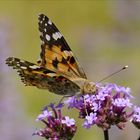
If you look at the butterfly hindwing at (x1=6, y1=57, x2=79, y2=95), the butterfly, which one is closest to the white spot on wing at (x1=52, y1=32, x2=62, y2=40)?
the butterfly

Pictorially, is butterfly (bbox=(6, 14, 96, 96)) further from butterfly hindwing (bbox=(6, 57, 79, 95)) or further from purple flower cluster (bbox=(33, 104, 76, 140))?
purple flower cluster (bbox=(33, 104, 76, 140))

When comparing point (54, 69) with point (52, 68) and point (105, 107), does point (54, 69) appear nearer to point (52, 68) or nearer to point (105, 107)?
point (52, 68)

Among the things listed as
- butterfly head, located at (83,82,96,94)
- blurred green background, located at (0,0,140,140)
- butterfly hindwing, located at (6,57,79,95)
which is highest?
blurred green background, located at (0,0,140,140)

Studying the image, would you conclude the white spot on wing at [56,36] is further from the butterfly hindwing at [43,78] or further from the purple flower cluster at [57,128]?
the purple flower cluster at [57,128]

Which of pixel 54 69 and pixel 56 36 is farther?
pixel 56 36

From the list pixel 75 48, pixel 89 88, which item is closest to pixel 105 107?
pixel 89 88

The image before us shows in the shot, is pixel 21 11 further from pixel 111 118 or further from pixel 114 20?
pixel 111 118

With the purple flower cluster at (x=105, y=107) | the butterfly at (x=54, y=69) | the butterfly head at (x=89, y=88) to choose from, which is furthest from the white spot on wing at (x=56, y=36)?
the purple flower cluster at (x=105, y=107)
